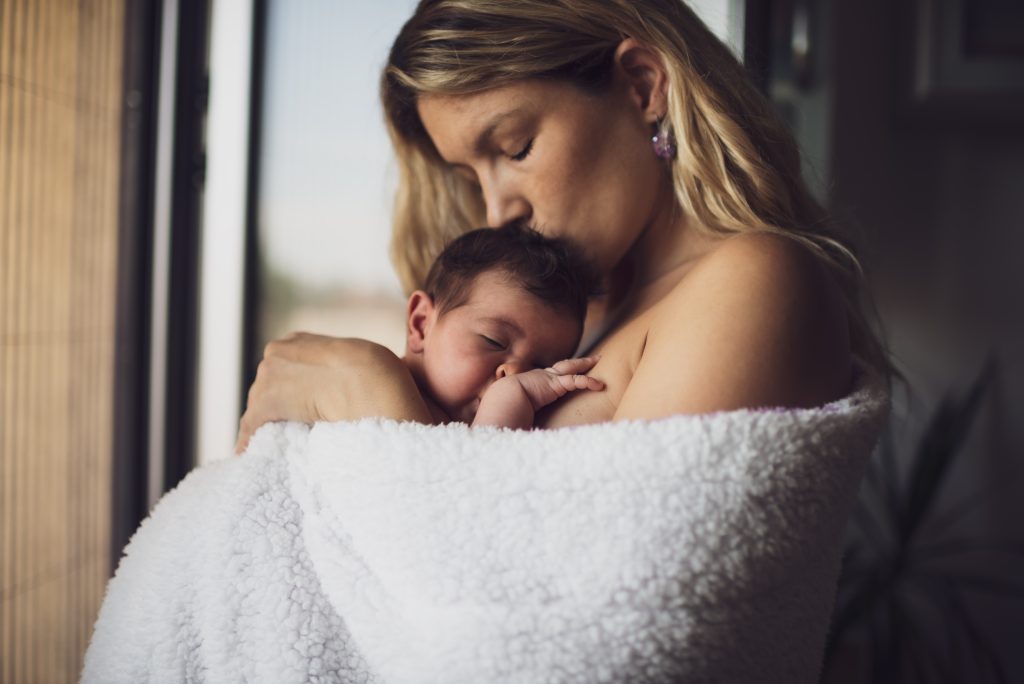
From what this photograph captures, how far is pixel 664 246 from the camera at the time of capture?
3.54ft

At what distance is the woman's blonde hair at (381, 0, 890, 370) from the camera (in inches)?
38.4

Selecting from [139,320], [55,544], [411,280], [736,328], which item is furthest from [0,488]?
[736,328]

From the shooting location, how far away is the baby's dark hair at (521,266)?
1.00 m

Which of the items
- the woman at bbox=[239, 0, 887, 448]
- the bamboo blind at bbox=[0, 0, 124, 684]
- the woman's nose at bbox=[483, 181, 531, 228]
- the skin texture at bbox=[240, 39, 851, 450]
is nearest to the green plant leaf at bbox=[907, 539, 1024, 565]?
the woman at bbox=[239, 0, 887, 448]

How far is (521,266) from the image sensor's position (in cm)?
100

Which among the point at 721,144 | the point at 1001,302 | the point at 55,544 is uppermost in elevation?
the point at 721,144

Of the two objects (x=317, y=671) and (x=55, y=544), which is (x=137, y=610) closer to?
(x=317, y=671)

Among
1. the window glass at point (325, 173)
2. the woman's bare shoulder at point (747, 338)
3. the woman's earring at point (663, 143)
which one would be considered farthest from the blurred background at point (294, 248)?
the woman's bare shoulder at point (747, 338)

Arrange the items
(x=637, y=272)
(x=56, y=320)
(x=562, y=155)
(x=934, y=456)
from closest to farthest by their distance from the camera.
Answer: (x=562, y=155) < (x=637, y=272) < (x=56, y=320) < (x=934, y=456)

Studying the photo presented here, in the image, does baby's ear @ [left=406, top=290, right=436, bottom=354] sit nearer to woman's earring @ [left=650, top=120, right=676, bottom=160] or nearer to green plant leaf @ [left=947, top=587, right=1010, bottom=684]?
woman's earring @ [left=650, top=120, right=676, bottom=160]

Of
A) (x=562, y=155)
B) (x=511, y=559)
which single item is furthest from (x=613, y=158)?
(x=511, y=559)

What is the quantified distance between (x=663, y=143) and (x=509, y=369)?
36 centimetres

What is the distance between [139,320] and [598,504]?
1.16m

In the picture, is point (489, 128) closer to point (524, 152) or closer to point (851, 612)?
point (524, 152)
